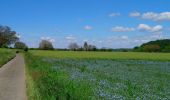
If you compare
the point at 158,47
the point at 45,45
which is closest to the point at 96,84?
the point at 158,47

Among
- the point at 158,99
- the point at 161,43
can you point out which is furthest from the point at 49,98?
the point at 161,43

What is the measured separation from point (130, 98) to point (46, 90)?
15.0 feet

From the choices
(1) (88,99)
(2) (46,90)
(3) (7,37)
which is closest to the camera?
(1) (88,99)

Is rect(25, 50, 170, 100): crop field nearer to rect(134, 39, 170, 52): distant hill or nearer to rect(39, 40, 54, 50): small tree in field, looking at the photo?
rect(134, 39, 170, 52): distant hill

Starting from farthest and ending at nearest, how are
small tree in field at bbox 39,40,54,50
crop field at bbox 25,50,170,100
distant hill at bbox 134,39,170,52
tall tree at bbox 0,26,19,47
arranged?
tall tree at bbox 0,26,19,47
small tree in field at bbox 39,40,54,50
distant hill at bbox 134,39,170,52
crop field at bbox 25,50,170,100

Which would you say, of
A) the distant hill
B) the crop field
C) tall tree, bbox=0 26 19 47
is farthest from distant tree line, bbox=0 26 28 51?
the crop field

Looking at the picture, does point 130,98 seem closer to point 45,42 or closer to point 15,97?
point 15,97

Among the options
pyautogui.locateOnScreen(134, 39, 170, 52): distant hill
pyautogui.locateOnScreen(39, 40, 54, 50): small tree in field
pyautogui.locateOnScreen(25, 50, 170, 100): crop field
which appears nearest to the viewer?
pyautogui.locateOnScreen(25, 50, 170, 100): crop field

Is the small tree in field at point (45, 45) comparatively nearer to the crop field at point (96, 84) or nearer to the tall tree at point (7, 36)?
the tall tree at point (7, 36)

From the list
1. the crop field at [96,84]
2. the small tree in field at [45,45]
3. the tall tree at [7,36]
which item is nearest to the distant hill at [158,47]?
the small tree in field at [45,45]

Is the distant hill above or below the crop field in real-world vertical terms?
above

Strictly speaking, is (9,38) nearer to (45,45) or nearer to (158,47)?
(45,45)

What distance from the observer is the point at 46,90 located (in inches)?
624

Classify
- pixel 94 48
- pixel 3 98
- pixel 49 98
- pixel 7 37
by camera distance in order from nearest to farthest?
pixel 49 98, pixel 3 98, pixel 94 48, pixel 7 37
